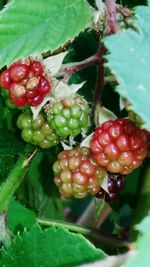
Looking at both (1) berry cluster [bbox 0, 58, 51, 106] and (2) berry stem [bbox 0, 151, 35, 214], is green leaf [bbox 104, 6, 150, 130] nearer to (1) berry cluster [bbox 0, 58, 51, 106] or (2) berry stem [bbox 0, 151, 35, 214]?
(1) berry cluster [bbox 0, 58, 51, 106]

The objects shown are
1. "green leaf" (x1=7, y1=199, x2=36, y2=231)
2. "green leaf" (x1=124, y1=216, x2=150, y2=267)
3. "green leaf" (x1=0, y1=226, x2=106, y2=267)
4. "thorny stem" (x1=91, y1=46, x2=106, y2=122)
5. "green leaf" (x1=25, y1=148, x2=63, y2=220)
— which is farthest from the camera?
"green leaf" (x1=25, y1=148, x2=63, y2=220)

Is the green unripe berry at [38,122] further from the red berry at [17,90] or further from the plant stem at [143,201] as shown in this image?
the plant stem at [143,201]

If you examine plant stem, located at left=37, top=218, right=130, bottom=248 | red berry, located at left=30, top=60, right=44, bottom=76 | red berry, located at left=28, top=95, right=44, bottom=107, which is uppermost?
red berry, located at left=30, top=60, right=44, bottom=76

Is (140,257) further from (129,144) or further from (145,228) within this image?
(129,144)

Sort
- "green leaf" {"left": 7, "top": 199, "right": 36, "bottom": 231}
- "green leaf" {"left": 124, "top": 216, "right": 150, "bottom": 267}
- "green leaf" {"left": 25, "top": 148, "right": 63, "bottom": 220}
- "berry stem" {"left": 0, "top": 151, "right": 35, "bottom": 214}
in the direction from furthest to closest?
"green leaf" {"left": 25, "top": 148, "right": 63, "bottom": 220}
"green leaf" {"left": 7, "top": 199, "right": 36, "bottom": 231}
"berry stem" {"left": 0, "top": 151, "right": 35, "bottom": 214}
"green leaf" {"left": 124, "top": 216, "right": 150, "bottom": 267}

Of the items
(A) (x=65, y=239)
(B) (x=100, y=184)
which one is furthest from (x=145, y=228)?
(B) (x=100, y=184)

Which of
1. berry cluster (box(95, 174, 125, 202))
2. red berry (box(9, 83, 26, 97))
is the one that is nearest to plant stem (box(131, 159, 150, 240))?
berry cluster (box(95, 174, 125, 202))

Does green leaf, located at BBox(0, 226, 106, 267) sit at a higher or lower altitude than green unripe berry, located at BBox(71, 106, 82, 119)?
lower
